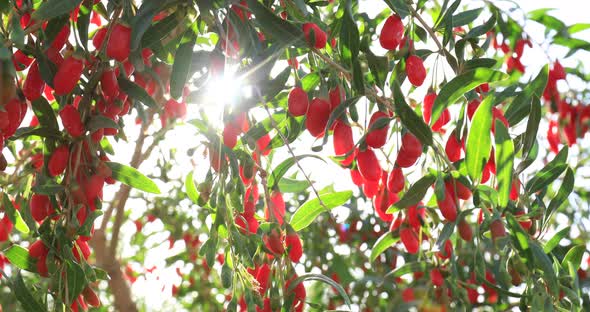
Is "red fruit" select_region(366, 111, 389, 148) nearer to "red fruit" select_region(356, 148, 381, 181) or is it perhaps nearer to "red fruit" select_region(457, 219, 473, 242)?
"red fruit" select_region(356, 148, 381, 181)

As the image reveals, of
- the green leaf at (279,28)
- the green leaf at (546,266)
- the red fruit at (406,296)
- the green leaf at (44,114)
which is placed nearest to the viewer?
the red fruit at (406,296)

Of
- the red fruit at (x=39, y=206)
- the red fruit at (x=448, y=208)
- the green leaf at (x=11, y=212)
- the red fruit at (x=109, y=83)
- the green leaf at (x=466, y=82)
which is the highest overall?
the red fruit at (x=109, y=83)

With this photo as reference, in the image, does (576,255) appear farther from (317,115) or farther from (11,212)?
(11,212)

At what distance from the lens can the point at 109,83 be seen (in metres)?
1.27

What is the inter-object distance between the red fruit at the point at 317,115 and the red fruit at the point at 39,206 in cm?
50

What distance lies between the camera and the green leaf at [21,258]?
4.31 feet

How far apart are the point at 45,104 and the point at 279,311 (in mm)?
595

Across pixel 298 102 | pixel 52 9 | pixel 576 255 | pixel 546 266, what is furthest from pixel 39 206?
pixel 576 255

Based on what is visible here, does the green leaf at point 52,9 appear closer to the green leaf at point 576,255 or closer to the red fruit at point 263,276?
the red fruit at point 263,276

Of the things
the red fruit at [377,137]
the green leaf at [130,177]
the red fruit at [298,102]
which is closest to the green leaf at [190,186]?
the green leaf at [130,177]

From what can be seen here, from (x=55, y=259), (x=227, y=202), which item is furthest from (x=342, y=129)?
(x=55, y=259)

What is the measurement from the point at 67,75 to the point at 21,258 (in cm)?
37

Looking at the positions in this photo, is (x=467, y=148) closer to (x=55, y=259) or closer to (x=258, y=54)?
(x=258, y=54)

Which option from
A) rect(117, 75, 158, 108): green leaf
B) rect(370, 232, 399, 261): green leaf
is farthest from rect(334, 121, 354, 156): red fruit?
rect(117, 75, 158, 108): green leaf
